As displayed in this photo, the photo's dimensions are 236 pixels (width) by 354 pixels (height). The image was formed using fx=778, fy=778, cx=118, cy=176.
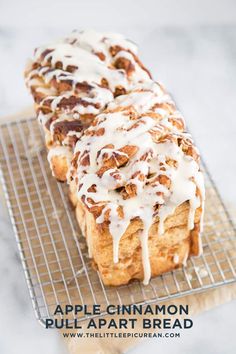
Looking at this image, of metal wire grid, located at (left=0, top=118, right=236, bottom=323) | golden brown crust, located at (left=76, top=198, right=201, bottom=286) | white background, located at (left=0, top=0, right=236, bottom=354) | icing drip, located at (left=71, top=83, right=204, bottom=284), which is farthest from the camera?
white background, located at (left=0, top=0, right=236, bottom=354)

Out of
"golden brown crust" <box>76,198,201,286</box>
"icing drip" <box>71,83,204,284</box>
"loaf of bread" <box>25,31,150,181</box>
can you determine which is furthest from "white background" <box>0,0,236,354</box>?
"icing drip" <box>71,83,204,284</box>

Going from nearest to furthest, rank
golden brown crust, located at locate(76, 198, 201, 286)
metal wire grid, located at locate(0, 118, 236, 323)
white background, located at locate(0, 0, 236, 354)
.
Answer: golden brown crust, located at locate(76, 198, 201, 286) < metal wire grid, located at locate(0, 118, 236, 323) < white background, located at locate(0, 0, 236, 354)

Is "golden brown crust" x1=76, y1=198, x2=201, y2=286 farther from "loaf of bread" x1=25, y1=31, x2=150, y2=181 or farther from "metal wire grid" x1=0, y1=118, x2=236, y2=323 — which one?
"loaf of bread" x1=25, y1=31, x2=150, y2=181

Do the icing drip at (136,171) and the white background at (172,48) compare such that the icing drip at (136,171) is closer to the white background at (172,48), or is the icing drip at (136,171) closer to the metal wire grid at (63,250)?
the metal wire grid at (63,250)

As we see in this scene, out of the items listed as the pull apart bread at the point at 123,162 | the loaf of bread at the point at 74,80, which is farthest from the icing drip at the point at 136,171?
the loaf of bread at the point at 74,80

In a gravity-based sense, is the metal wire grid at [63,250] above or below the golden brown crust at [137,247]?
below

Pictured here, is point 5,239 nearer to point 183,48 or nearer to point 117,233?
point 117,233

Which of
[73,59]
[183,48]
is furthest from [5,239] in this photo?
[183,48]

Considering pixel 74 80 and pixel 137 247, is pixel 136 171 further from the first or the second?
pixel 74 80
